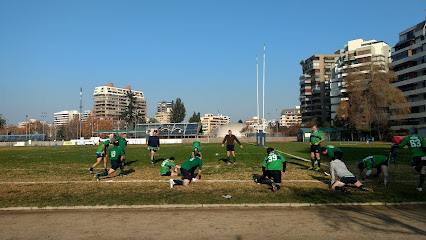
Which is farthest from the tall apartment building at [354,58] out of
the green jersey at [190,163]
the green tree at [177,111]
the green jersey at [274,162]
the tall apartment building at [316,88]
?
the green jersey at [190,163]

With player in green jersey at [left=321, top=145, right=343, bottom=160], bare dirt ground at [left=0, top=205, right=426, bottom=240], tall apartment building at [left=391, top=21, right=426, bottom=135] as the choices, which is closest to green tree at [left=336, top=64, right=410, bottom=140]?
tall apartment building at [left=391, top=21, right=426, bottom=135]

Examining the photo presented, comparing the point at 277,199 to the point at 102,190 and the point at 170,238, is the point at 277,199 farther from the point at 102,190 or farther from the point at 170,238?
the point at 102,190

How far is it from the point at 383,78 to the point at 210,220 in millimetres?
67029

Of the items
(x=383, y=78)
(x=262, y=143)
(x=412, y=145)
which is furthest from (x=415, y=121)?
(x=412, y=145)

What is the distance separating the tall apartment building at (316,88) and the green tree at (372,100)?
4284 centimetres

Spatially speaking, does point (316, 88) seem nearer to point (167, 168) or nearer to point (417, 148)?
point (417, 148)

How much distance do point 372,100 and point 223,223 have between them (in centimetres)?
6550

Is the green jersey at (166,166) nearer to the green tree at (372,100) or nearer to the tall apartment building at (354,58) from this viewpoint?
the green tree at (372,100)

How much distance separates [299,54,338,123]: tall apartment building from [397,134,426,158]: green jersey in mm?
102159

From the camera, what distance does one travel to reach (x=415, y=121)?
68.4 meters

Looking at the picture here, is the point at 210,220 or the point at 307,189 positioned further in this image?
the point at 307,189

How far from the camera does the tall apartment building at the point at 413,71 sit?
66938 mm

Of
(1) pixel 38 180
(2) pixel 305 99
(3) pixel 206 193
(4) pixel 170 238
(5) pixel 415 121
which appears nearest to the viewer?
(4) pixel 170 238

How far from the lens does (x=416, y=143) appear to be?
10664 mm
